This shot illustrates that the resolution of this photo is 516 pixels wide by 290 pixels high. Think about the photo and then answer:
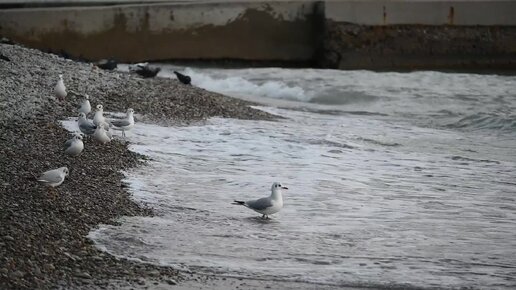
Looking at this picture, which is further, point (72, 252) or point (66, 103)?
point (66, 103)

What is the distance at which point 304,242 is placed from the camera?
830cm

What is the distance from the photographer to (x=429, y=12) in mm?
25656

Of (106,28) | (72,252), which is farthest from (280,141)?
(106,28)

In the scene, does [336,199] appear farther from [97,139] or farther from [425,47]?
[425,47]

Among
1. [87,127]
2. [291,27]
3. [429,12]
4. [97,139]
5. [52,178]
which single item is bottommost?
[291,27]

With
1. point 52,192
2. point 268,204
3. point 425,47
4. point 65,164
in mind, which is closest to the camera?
point 52,192

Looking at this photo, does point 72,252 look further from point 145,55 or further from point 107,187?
point 145,55

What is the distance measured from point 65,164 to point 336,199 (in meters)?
2.49

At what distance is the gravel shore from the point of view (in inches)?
271

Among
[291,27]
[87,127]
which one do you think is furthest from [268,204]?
[291,27]

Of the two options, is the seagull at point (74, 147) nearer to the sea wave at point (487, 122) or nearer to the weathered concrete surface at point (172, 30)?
the sea wave at point (487, 122)

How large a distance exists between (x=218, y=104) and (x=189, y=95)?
1.65 feet

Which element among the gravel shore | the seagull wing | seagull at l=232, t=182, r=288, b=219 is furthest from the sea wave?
seagull at l=232, t=182, r=288, b=219

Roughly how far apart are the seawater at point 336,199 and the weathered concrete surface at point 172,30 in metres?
7.82
